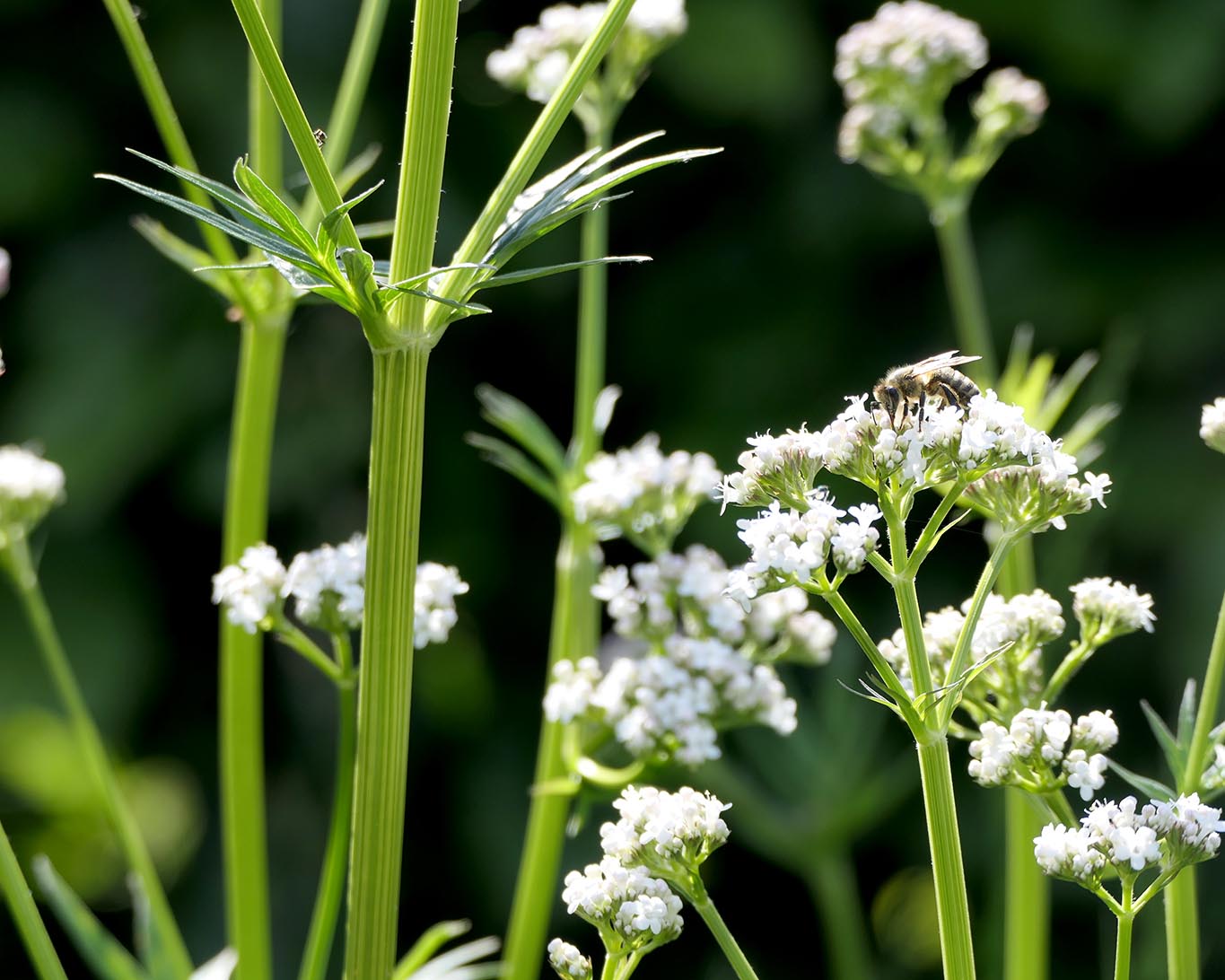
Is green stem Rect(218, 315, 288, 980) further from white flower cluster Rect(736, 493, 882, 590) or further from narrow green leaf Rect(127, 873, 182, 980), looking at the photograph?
white flower cluster Rect(736, 493, 882, 590)

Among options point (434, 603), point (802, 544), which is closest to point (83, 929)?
point (434, 603)

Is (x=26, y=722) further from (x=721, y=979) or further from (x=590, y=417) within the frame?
(x=590, y=417)

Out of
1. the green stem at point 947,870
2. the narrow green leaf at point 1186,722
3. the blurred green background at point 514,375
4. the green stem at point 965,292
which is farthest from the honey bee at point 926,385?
the blurred green background at point 514,375

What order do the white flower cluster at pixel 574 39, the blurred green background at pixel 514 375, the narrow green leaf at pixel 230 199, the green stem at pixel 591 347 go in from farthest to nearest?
the blurred green background at pixel 514 375 < the white flower cluster at pixel 574 39 < the green stem at pixel 591 347 < the narrow green leaf at pixel 230 199

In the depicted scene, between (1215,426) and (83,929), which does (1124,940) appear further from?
(83,929)

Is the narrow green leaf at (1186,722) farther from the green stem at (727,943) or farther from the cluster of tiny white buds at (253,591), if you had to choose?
the cluster of tiny white buds at (253,591)

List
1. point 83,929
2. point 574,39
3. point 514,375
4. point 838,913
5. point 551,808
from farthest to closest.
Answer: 1. point 514,375
2. point 838,913
3. point 574,39
4. point 551,808
5. point 83,929
